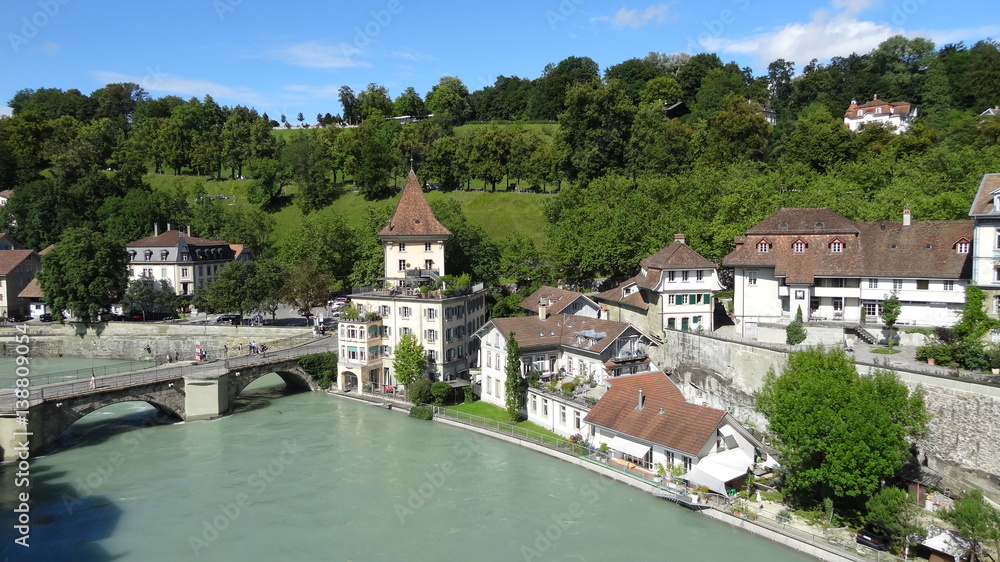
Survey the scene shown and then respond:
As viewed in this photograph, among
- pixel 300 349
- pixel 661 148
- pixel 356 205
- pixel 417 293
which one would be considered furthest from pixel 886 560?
pixel 356 205

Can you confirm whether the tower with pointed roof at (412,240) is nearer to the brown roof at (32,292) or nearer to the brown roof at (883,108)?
the brown roof at (32,292)

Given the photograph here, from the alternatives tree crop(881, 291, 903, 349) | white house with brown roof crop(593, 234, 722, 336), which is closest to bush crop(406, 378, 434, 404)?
white house with brown roof crop(593, 234, 722, 336)

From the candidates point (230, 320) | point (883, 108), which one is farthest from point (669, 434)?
point (883, 108)

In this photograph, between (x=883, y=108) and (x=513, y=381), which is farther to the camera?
(x=883, y=108)

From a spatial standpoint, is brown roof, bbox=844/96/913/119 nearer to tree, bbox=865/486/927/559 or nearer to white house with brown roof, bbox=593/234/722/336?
white house with brown roof, bbox=593/234/722/336

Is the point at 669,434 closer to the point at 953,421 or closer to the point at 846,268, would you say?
the point at 953,421

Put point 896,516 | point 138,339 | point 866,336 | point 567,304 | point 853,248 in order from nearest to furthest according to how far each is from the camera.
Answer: point 896,516, point 866,336, point 853,248, point 567,304, point 138,339

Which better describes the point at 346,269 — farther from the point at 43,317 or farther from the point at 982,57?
the point at 982,57
